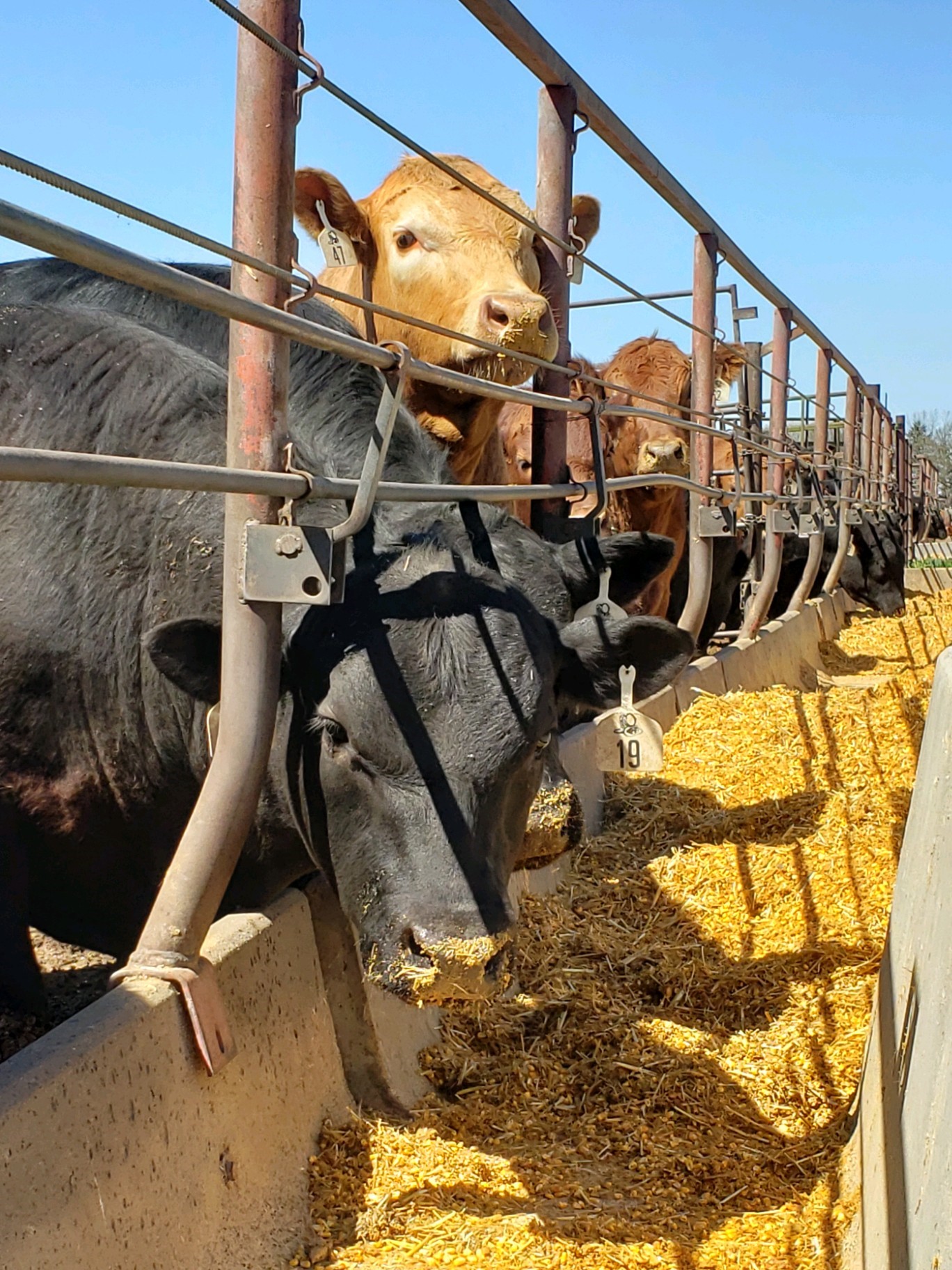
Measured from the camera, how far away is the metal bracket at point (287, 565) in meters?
2.02

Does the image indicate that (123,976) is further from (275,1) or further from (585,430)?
(585,430)

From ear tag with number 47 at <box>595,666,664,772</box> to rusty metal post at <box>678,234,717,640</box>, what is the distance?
92.0 inches

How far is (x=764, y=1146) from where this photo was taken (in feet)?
8.40

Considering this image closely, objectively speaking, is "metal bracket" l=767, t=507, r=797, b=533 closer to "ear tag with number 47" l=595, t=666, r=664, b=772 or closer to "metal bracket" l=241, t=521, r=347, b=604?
"ear tag with number 47" l=595, t=666, r=664, b=772

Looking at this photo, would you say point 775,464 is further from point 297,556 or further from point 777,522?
point 297,556

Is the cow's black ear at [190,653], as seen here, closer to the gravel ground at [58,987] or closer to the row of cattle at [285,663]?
the row of cattle at [285,663]

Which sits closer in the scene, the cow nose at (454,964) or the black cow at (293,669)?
the cow nose at (454,964)

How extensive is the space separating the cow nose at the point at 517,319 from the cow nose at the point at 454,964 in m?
2.52

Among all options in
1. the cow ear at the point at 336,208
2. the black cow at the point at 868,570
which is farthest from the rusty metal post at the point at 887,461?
the cow ear at the point at 336,208

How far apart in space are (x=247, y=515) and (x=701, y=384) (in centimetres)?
425

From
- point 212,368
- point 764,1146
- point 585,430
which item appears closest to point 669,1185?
point 764,1146

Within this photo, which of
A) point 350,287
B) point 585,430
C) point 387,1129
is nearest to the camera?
point 387,1129

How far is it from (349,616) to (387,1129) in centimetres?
103

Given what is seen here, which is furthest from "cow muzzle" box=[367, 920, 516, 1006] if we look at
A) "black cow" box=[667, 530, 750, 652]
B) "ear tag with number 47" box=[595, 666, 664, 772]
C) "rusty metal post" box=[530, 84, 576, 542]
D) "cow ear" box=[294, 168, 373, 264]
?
"black cow" box=[667, 530, 750, 652]
